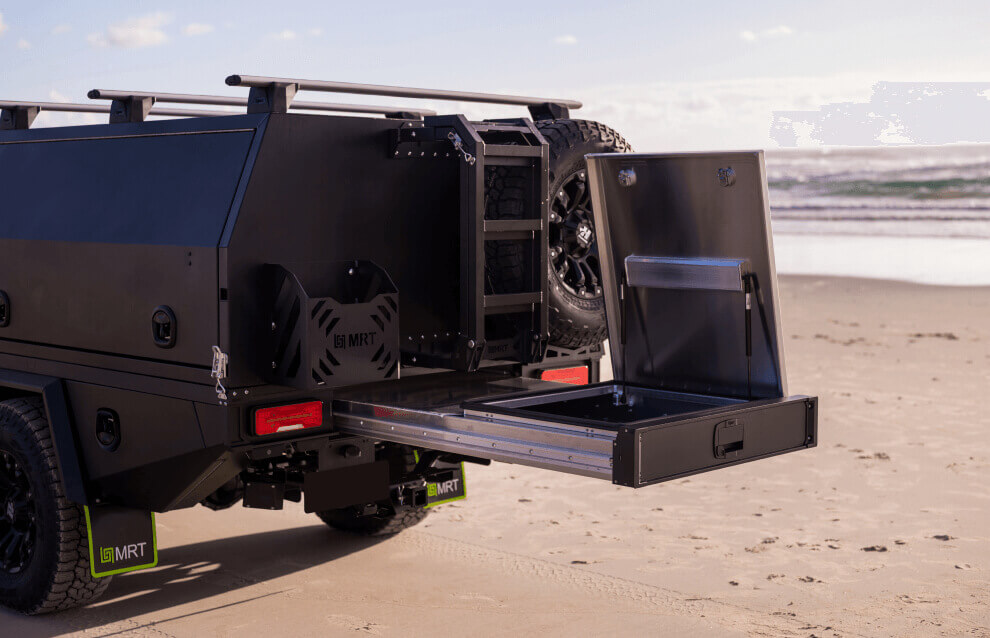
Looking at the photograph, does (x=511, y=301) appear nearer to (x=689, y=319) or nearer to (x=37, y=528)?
(x=689, y=319)

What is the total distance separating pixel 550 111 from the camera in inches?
260

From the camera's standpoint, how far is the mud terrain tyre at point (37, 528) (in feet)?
17.7

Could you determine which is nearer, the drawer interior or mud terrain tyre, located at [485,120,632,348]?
the drawer interior

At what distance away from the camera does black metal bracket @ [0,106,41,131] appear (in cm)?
638

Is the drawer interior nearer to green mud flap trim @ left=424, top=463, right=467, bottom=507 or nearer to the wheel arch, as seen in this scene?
green mud flap trim @ left=424, top=463, right=467, bottom=507

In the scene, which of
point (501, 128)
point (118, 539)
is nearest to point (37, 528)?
point (118, 539)

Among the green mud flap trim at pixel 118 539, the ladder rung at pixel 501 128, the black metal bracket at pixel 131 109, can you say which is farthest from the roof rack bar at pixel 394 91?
the green mud flap trim at pixel 118 539

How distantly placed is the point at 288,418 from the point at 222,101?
211 centimetres

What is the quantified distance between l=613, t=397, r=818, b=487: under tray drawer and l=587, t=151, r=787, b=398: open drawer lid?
185 mm

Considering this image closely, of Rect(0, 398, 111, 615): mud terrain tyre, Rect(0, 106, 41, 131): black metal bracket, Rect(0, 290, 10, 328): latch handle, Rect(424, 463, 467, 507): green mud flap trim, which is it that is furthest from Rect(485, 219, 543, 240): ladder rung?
Rect(0, 106, 41, 131): black metal bracket

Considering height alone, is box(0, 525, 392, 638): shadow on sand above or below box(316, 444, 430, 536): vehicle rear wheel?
below

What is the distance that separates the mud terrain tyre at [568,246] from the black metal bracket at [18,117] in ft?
8.25

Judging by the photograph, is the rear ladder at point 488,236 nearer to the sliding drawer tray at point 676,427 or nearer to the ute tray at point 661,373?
the ute tray at point 661,373

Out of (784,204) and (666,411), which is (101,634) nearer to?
(666,411)
